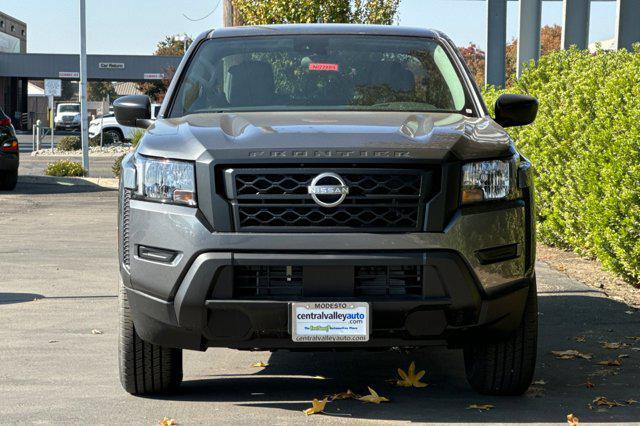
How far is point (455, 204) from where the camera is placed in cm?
547

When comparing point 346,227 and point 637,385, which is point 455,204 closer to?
point 346,227

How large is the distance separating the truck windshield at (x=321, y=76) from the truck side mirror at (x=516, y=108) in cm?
18

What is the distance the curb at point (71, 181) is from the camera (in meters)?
23.9

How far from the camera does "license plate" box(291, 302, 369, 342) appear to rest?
5332mm

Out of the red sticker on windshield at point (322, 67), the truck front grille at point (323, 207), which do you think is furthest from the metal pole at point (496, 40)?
the truck front grille at point (323, 207)

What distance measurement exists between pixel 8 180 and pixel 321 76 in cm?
1610

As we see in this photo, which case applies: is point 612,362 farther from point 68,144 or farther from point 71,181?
point 68,144

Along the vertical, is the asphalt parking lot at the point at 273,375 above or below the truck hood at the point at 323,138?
below

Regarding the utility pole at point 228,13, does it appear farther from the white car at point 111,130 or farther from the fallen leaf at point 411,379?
the white car at point 111,130

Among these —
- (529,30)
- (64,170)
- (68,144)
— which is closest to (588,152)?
(529,30)

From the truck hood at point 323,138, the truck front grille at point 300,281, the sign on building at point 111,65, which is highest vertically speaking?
the sign on building at point 111,65

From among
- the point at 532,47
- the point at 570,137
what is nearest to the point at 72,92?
the point at 532,47

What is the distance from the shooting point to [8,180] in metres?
22.0

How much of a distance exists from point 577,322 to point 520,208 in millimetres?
2984
